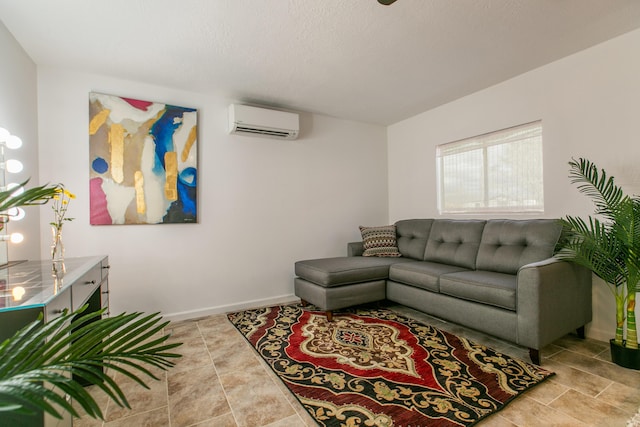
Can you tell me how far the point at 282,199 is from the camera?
3840mm

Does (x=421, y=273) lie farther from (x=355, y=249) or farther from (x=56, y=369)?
(x=56, y=369)

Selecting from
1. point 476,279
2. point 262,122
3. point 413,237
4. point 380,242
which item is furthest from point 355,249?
point 262,122

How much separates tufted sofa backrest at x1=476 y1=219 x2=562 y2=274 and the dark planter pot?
0.74 m

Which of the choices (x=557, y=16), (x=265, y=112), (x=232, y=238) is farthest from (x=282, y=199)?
(x=557, y=16)

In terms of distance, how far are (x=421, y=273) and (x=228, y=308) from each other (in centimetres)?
211

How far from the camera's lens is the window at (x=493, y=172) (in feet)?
9.96

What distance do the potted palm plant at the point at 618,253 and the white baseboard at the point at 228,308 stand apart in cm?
278

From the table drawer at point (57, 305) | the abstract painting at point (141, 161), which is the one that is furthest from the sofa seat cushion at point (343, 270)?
the table drawer at point (57, 305)

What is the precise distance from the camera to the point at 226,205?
3.49 meters

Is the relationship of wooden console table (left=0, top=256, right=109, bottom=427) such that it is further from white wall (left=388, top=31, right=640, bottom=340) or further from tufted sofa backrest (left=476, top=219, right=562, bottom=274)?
white wall (left=388, top=31, right=640, bottom=340)

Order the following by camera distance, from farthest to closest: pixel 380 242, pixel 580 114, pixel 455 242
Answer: pixel 380 242 → pixel 455 242 → pixel 580 114

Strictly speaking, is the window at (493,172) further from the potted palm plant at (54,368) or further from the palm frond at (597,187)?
the potted palm plant at (54,368)

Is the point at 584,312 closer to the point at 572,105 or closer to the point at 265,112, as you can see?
the point at 572,105

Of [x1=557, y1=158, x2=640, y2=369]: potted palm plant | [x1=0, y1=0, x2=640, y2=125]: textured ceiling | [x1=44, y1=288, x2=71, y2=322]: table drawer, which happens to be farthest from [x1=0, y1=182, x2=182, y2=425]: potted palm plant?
[x1=557, y1=158, x2=640, y2=369]: potted palm plant
